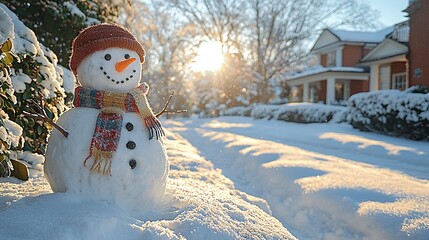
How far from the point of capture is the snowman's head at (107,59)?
95.2 inches

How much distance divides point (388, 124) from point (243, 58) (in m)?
21.1

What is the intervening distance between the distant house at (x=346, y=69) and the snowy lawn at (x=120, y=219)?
20172mm

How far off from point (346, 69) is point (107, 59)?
24557 mm

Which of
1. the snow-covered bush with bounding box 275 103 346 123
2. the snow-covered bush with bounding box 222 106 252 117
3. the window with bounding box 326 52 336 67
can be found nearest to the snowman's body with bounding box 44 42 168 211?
the snow-covered bush with bounding box 275 103 346 123

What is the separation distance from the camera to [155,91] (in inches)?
1141

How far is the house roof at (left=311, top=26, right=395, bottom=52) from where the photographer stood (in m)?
25.9

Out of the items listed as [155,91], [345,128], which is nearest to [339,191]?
[345,128]

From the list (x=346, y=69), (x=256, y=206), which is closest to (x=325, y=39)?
(x=346, y=69)

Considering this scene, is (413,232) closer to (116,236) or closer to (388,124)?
(116,236)

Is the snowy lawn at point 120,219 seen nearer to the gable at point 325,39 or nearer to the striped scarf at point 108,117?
the striped scarf at point 108,117

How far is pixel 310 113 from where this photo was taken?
16047mm

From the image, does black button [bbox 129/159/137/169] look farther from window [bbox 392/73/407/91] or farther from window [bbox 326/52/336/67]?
window [bbox 326/52/336/67]

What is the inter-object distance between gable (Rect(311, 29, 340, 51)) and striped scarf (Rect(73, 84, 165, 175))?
26.1 m

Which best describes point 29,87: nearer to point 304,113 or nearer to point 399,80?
point 304,113
